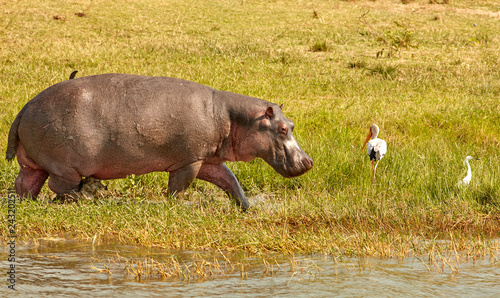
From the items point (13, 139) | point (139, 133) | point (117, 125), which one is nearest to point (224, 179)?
point (139, 133)

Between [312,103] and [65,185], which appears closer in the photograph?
[65,185]

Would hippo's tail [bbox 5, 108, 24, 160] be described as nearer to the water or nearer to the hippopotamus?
the hippopotamus

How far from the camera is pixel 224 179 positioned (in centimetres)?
608

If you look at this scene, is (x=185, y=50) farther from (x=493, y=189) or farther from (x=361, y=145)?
(x=493, y=189)

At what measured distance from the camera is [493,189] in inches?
238

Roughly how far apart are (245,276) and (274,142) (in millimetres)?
1835

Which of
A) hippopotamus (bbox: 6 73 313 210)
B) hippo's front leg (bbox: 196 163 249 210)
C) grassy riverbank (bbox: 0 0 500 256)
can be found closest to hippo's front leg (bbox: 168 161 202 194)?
hippopotamus (bbox: 6 73 313 210)

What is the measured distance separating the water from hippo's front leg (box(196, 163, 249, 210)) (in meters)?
1.24

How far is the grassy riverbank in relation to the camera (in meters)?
5.26

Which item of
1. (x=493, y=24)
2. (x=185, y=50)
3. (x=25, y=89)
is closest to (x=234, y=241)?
(x=25, y=89)

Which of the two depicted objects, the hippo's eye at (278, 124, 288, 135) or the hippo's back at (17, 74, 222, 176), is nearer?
the hippo's back at (17, 74, 222, 176)

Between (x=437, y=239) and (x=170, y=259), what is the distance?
2.08m

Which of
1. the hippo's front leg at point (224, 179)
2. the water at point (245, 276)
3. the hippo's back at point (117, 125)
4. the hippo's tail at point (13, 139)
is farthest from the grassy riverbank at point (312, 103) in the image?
the hippo's tail at point (13, 139)

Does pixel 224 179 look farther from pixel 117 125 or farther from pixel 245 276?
pixel 245 276
